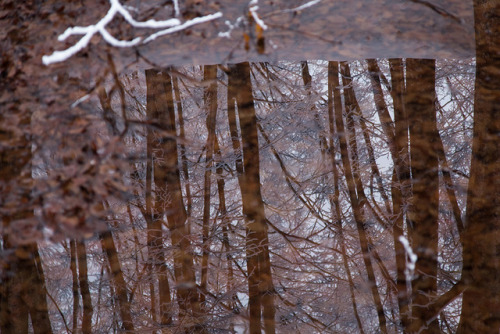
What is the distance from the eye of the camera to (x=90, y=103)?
2.56 meters

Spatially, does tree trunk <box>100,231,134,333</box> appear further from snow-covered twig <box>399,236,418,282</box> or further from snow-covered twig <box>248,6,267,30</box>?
snow-covered twig <box>399,236,418,282</box>

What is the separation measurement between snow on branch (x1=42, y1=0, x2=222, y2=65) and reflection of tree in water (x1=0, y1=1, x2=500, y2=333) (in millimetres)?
133

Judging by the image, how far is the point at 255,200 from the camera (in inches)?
133

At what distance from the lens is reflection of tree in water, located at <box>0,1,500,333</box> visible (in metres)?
2.32

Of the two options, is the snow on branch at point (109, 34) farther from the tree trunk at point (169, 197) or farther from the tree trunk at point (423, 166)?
the tree trunk at point (423, 166)

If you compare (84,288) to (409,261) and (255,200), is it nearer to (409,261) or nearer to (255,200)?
(255,200)

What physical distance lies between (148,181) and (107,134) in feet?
3.57

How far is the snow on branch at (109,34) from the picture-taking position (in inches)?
108

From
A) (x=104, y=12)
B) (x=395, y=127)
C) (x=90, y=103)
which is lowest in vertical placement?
(x=90, y=103)

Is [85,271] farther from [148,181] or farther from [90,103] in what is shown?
[90,103]

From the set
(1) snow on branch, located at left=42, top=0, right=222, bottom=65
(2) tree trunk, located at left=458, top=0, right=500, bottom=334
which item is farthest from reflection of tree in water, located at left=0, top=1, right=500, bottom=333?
(1) snow on branch, located at left=42, top=0, right=222, bottom=65

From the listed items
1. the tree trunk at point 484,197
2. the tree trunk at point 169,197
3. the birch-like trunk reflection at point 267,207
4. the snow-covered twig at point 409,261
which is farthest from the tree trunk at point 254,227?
the tree trunk at point 484,197

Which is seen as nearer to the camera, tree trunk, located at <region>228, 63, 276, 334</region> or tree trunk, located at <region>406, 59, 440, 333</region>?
tree trunk, located at <region>406, 59, 440, 333</region>

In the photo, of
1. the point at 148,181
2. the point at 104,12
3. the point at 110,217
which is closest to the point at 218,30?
the point at 104,12
